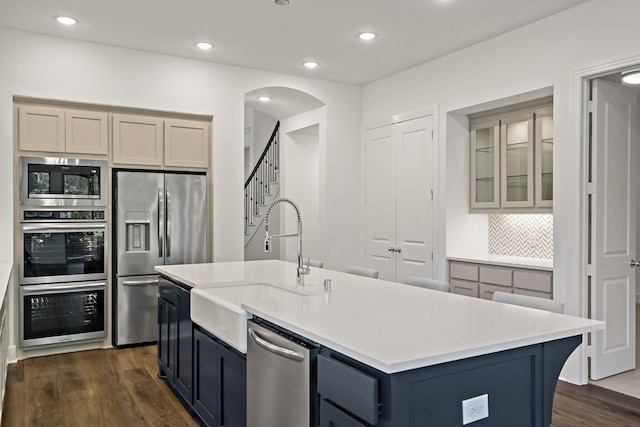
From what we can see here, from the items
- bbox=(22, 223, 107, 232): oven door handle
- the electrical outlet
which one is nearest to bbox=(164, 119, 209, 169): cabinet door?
bbox=(22, 223, 107, 232): oven door handle

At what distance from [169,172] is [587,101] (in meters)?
3.79

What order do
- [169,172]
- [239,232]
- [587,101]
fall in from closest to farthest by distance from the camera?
[587,101], [169,172], [239,232]

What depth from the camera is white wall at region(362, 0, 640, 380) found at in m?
3.66

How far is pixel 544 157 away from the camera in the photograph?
14.6 feet

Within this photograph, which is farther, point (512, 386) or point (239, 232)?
point (239, 232)

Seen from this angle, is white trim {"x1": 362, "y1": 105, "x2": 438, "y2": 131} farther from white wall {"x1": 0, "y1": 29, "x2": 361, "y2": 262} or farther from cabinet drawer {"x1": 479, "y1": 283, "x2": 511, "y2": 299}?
cabinet drawer {"x1": 479, "y1": 283, "x2": 511, "y2": 299}

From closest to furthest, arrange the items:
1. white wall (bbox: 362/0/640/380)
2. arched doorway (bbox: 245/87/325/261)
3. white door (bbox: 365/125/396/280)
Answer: white wall (bbox: 362/0/640/380) → white door (bbox: 365/125/396/280) → arched doorway (bbox: 245/87/325/261)

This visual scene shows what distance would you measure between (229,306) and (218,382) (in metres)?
0.51

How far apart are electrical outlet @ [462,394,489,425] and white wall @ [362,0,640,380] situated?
8.39 ft

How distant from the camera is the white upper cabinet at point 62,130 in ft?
14.7

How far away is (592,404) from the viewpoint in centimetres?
341

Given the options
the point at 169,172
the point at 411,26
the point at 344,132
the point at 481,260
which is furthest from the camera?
the point at 344,132

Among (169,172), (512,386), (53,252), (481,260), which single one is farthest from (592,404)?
(53,252)

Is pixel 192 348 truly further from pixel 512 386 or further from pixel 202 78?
pixel 202 78
